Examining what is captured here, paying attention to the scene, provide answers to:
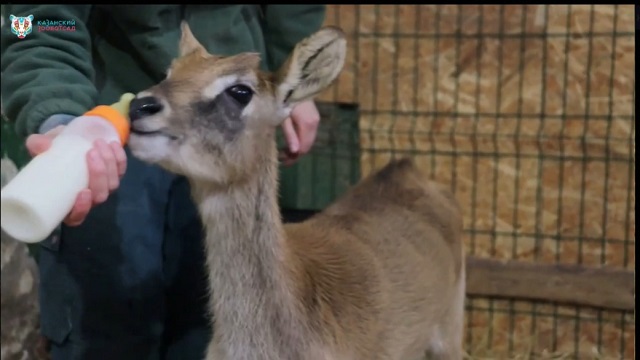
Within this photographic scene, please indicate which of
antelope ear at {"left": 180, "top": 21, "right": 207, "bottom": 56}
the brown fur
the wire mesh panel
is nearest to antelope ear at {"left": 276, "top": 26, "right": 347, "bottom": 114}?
the brown fur

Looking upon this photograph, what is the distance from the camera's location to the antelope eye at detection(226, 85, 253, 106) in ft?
4.20

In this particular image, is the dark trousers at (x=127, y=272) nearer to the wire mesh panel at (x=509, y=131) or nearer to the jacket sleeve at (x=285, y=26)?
the jacket sleeve at (x=285, y=26)

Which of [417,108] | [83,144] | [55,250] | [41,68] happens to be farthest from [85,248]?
[417,108]

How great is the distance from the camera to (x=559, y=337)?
247 centimetres

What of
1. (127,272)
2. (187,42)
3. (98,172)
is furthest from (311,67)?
(127,272)

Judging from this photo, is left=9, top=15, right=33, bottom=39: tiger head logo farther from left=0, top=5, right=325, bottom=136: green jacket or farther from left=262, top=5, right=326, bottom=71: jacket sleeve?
left=262, top=5, right=326, bottom=71: jacket sleeve

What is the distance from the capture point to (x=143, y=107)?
1.16 metres

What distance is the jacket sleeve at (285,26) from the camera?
1697 millimetres

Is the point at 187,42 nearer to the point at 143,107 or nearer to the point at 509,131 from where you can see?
the point at 143,107

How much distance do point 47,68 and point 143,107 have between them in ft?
0.85

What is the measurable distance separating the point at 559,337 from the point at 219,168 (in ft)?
4.96

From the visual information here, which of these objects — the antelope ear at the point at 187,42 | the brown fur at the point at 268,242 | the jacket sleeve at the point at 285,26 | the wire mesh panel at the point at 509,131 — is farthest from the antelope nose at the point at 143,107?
the wire mesh panel at the point at 509,131

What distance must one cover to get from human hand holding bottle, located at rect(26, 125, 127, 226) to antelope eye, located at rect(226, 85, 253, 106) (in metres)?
→ 0.23

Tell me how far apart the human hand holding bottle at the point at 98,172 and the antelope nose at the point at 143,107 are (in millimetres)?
67
